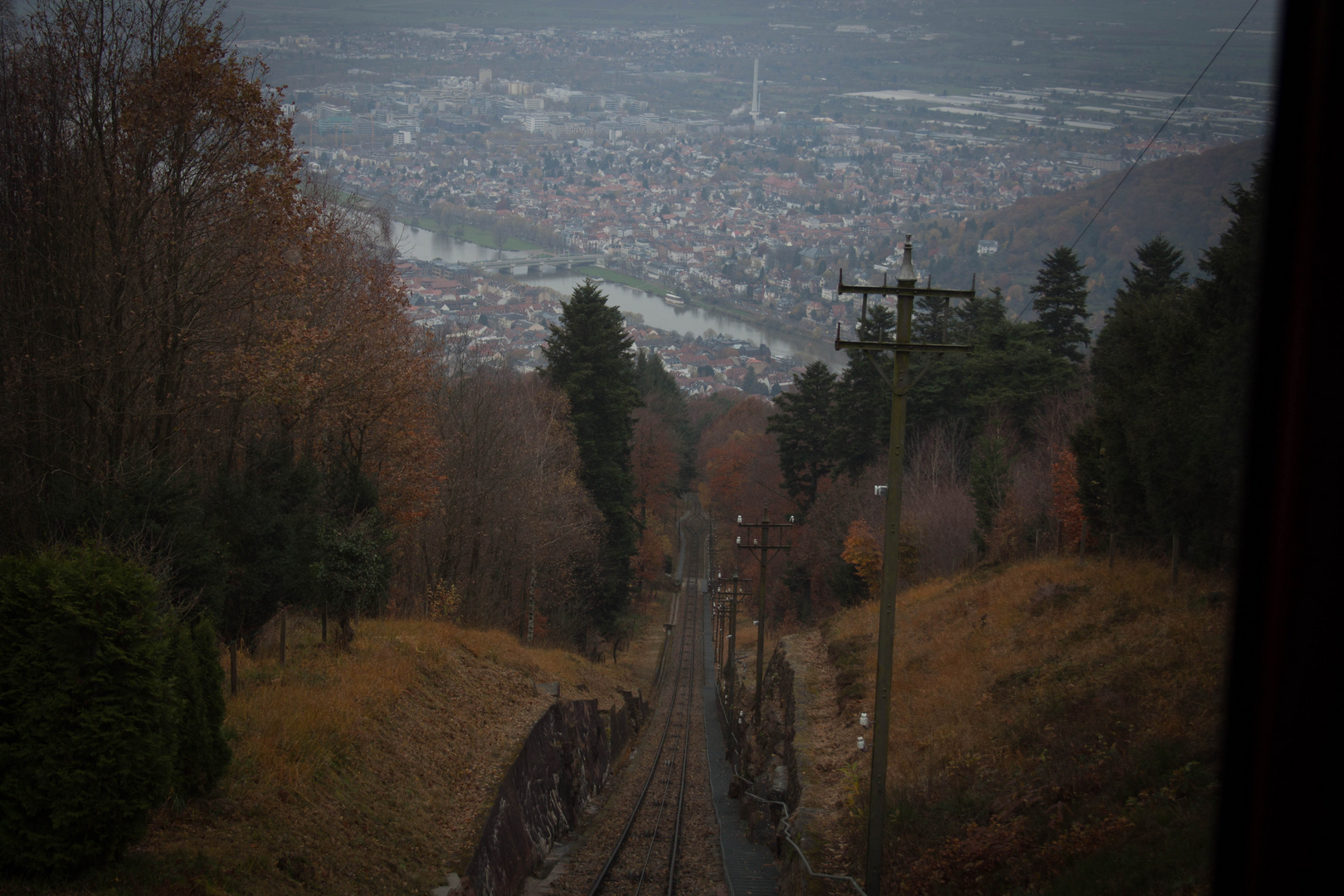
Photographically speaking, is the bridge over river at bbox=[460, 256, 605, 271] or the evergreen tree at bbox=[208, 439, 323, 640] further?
the bridge over river at bbox=[460, 256, 605, 271]

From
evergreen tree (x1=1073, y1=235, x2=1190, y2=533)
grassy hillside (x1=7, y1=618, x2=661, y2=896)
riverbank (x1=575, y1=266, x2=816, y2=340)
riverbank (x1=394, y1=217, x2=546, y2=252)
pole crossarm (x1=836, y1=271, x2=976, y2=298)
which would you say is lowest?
grassy hillside (x1=7, y1=618, x2=661, y2=896)

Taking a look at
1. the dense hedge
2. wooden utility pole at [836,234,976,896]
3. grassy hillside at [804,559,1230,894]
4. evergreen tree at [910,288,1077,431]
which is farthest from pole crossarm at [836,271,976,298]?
evergreen tree at [910,288,1077,431]

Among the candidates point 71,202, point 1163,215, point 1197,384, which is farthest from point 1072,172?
point 71,202

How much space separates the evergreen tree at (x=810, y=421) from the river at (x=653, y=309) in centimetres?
6392

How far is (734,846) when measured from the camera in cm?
1934

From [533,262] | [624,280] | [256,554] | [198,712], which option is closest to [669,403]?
[533,262]

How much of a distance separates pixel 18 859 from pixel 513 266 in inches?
5215

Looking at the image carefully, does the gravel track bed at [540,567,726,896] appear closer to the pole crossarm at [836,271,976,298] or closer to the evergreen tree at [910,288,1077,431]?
the pole crossarm at [836,271,976,298]

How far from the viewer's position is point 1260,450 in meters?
3.98

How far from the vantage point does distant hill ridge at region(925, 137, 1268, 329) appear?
19.7 m

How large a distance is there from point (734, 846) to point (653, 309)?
137095 mm

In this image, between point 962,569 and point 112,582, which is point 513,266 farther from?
point 112,582

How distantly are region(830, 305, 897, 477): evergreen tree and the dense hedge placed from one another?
4036 cm

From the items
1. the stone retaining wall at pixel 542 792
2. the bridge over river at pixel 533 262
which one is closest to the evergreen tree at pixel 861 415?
the stone retaining wall at pixel 542 792
